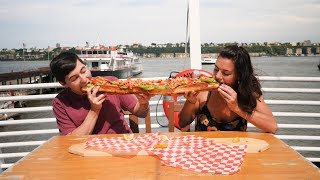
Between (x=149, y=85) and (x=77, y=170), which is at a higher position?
(x=149, y=85)

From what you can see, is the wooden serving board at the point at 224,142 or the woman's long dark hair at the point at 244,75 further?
the woman's long dark hair at the point at 244,75

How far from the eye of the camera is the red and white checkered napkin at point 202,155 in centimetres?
164

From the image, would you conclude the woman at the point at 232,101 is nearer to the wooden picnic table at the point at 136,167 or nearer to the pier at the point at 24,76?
the wooden picnic table at the point at 136,167

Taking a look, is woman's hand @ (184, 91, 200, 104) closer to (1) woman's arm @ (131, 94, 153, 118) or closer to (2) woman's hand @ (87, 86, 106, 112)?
(1) woman's arm @ (131, 94, 153, 118)

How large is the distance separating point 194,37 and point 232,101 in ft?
6.29

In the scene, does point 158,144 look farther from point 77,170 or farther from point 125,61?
point 125,61

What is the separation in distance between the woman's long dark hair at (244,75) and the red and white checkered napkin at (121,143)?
2.46 ft

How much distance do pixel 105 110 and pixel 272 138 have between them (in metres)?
1.32

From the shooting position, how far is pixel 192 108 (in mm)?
2707

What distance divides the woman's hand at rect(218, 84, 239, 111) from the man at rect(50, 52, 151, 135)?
0.69m

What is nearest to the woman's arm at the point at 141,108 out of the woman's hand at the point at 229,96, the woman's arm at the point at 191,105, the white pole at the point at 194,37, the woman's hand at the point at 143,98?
the woman's hand at the point at 143,98

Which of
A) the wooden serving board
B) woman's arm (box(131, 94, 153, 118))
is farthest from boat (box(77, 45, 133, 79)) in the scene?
the wooden serving board

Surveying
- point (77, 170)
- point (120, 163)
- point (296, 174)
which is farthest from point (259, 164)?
point (77, 170)

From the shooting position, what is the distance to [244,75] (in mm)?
2529
